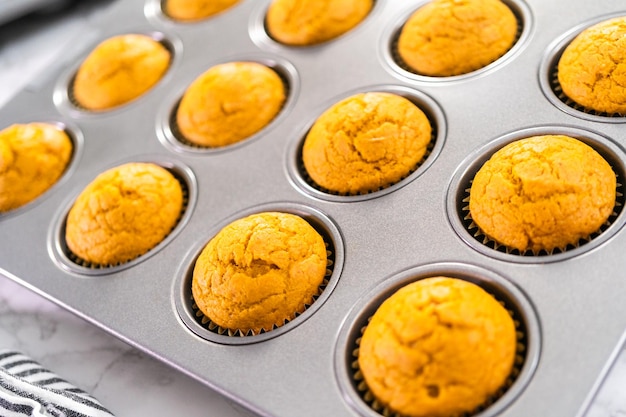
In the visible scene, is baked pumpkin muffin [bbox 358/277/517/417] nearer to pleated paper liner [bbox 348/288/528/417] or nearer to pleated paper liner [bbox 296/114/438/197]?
pleated paper liner [bbox 348/288/528/417]

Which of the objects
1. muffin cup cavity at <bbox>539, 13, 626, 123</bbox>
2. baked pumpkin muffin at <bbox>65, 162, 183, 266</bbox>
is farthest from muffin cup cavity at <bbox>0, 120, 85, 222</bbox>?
muffin cup cavity at <bbox>539, 13, 626, 123</bbox>

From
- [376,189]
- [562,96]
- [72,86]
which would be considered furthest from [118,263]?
[562,96]

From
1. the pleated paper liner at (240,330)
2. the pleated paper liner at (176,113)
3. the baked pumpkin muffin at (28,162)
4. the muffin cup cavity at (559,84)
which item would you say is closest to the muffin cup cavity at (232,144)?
the pleated paper liner at (176,113)

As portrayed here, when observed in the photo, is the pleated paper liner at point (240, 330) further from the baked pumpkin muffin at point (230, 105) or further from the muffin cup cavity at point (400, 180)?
the baked pumpkin muffin at point (230, 105)

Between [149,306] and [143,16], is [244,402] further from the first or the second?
[143,16]

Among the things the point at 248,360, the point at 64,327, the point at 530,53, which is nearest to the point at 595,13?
the point at 530,53

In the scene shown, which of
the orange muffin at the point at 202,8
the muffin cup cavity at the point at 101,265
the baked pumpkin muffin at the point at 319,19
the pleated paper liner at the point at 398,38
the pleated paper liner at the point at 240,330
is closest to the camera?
the pleated paper liner at the point at 240,330
